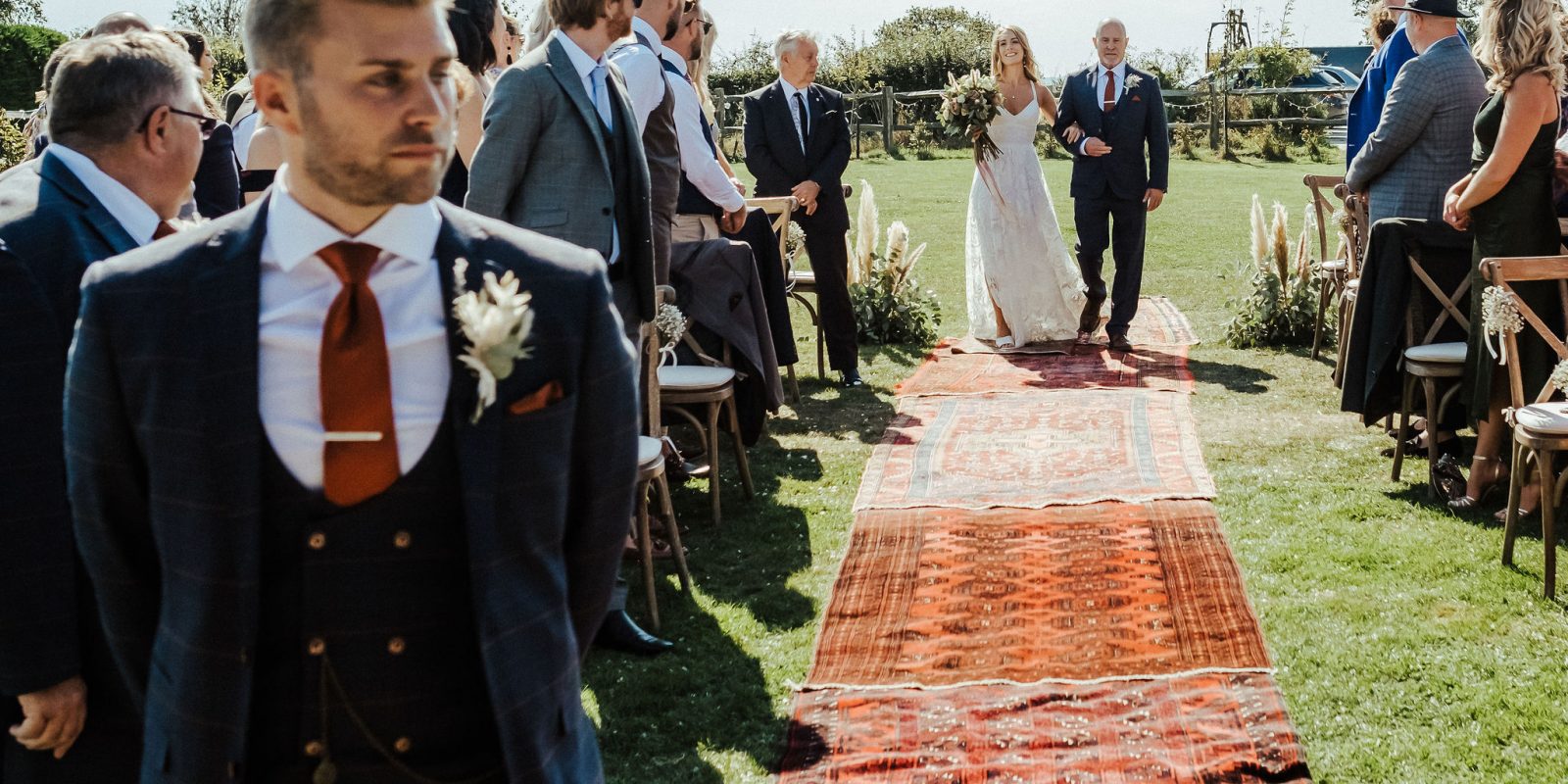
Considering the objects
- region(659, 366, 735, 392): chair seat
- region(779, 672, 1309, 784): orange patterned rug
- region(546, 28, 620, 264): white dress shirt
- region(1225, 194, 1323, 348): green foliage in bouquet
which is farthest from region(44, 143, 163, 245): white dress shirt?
region(1225, 194, 1323, 348): green foliage in bouquet

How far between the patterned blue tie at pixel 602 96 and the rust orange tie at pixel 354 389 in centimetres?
323

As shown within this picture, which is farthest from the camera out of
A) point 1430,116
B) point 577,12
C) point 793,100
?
point 793,100

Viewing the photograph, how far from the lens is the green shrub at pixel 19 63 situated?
110ft

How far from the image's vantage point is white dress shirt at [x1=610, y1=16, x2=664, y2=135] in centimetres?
559

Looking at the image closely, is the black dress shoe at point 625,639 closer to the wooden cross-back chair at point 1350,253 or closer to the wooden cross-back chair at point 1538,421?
the wooden cross-back chair at point 1538,421

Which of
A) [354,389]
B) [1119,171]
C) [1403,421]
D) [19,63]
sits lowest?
[1403,421]

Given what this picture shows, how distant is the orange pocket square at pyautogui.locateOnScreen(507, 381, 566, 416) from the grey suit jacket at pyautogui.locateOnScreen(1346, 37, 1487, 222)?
655 cm

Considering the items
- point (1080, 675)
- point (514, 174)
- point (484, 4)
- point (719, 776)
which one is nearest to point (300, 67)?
point (719, 776)

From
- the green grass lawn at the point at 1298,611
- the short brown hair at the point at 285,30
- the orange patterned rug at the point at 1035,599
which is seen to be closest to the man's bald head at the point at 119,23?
the green grass lawn at the point at 1298,611

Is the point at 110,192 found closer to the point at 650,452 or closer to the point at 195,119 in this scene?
the point at 195,119

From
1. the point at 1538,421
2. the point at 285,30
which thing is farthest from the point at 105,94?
the point at 1538,421

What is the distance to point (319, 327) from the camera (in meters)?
1.82

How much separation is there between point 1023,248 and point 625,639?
274 inches

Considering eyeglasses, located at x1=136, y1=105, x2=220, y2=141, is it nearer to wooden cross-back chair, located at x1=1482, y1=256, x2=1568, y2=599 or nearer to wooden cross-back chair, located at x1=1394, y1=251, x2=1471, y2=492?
wooden cross-back chair, located at x1=1482, y1=256, x2=1568, y2=599
